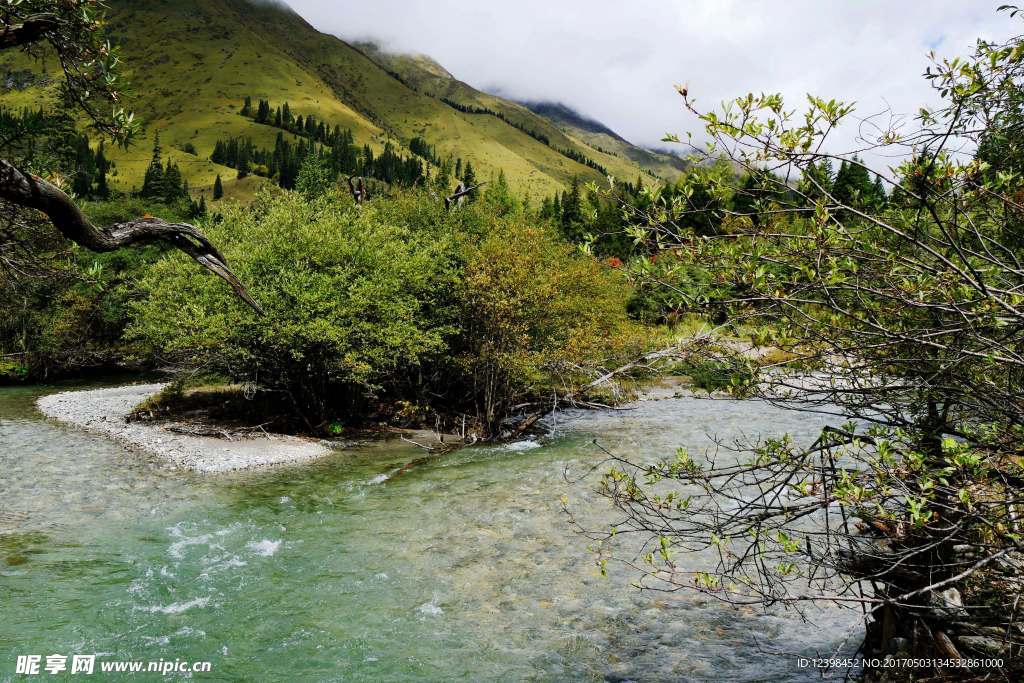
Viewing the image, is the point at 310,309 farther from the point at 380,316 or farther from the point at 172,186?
the point at 172,186

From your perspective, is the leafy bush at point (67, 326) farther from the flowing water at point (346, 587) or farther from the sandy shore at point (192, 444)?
the flowing water at point (346, 587)

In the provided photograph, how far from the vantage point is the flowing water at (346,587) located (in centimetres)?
802

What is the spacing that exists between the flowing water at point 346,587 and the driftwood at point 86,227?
5.67 m

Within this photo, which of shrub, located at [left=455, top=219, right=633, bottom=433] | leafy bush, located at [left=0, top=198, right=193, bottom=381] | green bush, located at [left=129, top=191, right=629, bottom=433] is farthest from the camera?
leafy bush, located at [left=0, top=198, right=193, bottom=381]

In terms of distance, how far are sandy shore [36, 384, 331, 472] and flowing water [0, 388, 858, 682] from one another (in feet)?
4.64

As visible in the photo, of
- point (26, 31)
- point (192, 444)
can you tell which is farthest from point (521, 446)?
point (26, 31)

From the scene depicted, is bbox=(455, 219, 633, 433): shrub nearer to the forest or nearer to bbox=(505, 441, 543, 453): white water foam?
the forest

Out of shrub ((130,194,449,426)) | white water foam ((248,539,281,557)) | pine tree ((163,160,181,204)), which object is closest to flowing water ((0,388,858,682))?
white water foam ((248,539,281,557))

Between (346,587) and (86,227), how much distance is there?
300 inches

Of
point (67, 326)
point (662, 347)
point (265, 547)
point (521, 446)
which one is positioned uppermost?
point (662, 347)

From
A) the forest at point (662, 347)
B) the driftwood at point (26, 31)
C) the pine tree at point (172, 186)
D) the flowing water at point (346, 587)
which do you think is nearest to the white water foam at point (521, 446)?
the forest at point (662, 347)

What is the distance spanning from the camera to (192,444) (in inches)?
803

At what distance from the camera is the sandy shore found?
18531 mm

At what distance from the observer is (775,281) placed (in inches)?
168
